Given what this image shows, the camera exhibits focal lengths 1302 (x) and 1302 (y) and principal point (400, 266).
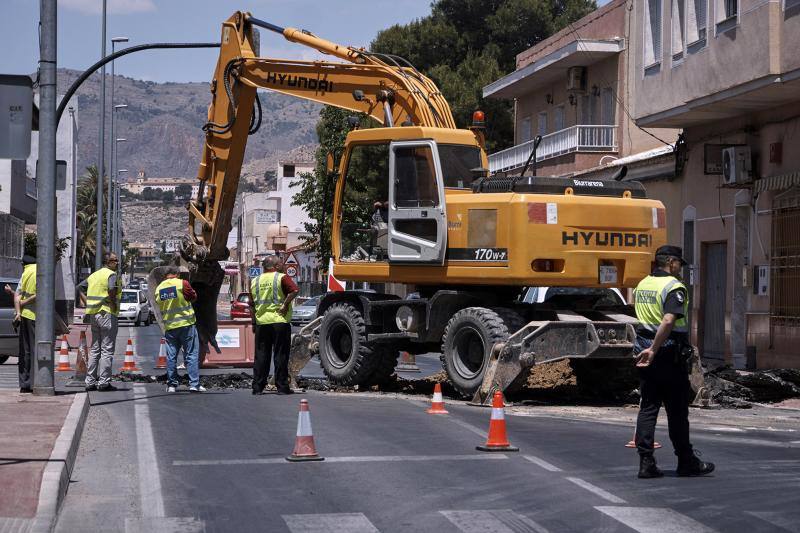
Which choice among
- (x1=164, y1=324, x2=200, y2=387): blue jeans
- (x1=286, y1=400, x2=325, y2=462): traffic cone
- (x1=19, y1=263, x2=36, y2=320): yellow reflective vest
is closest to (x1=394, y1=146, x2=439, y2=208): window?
(x1=164, y1=324, x2=200, y2=387): blue jeans

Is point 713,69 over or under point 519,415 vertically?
over

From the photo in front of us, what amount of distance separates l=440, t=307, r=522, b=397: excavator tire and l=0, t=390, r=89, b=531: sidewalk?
14.8ft

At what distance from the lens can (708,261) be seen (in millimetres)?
26375

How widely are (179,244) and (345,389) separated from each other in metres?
3.98

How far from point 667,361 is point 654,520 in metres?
2.24

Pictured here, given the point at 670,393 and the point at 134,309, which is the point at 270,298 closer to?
the point at 670,393

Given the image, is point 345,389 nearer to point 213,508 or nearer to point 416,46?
point 213,508

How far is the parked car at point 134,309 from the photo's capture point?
51.2 m

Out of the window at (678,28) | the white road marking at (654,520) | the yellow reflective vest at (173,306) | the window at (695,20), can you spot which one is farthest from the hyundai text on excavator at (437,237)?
the window at (678,28)

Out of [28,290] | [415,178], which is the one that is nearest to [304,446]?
[415,178]

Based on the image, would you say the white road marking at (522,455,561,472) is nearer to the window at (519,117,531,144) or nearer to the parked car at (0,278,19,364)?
the parked car at (0,278,19,364)

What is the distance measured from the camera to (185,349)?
17484 mm

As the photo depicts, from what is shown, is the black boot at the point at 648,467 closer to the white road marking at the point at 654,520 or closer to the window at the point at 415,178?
the white road marking at the point at 654,520

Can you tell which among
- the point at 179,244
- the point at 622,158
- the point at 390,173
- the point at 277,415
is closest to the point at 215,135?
the point at 179,244
